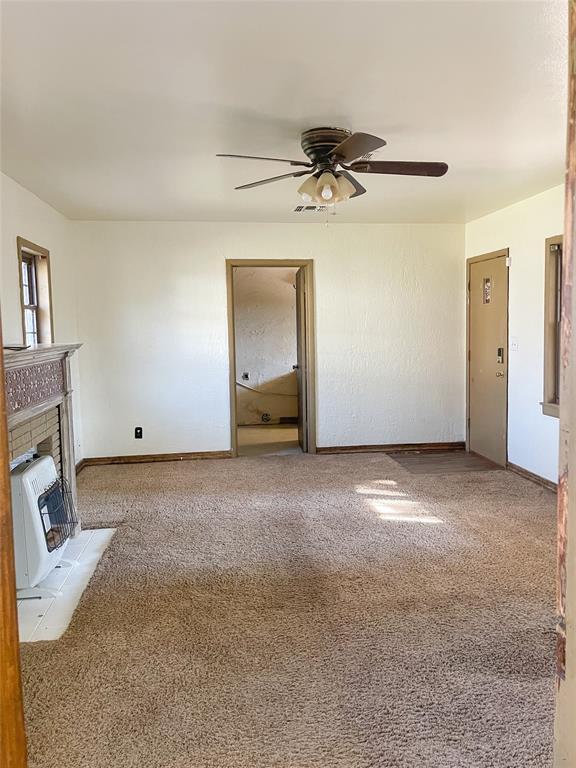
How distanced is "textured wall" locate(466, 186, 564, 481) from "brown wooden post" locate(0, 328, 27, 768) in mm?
4391

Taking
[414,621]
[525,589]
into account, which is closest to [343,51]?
[414,621]

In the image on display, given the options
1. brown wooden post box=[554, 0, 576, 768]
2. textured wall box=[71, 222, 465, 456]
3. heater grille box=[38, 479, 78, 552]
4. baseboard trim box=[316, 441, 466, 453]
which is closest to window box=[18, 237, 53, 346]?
textured wall box=[71, 222, 465, 456]

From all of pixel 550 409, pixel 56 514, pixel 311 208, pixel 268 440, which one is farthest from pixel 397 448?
pixel 56 514

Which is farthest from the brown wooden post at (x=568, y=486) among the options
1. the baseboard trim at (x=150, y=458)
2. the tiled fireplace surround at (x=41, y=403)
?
the baseboard trim at (x=150, y=458)

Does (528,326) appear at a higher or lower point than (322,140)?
lower

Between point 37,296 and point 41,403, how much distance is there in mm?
1812

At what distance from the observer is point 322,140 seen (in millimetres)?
2963

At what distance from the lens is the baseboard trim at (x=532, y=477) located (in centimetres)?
459

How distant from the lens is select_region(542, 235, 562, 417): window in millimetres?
4527

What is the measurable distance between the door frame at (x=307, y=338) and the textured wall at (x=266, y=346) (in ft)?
7.53

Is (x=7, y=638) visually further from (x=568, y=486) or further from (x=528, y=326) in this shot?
(x=528, y=326)

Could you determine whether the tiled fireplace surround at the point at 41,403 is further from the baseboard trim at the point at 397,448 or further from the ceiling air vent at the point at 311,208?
the baseboard trim at the point at 397,448

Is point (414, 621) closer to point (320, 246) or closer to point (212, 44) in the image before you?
point (212, 44)

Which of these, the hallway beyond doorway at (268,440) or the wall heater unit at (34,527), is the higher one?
the wall heater unit at (34,527)
